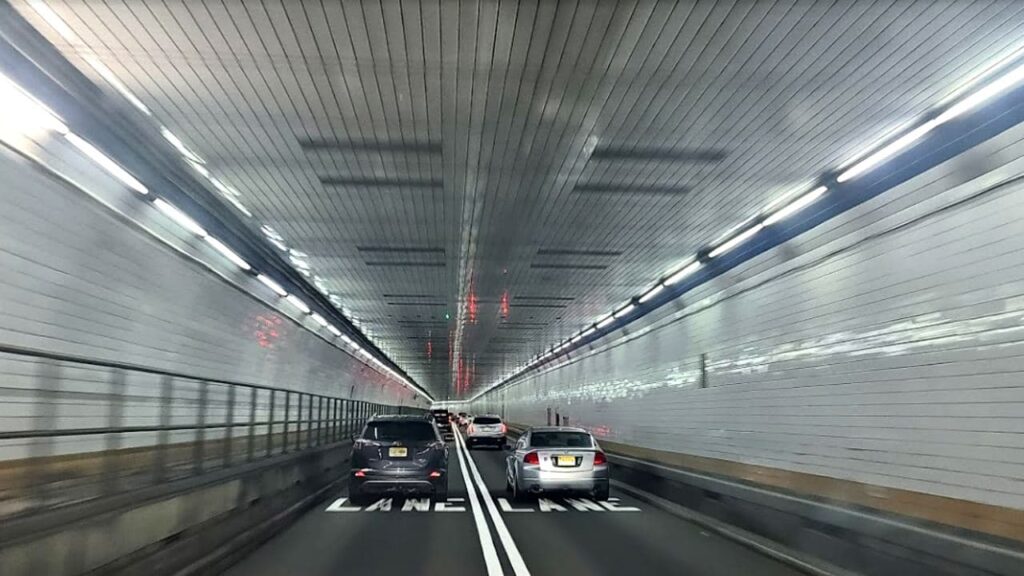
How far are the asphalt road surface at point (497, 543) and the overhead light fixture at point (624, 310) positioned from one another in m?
10.7

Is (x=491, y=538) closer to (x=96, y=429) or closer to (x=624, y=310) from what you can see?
(x=96, y=429)

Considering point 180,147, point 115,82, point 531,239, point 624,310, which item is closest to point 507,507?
point 531,239

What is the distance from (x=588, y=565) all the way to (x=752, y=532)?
417 cm

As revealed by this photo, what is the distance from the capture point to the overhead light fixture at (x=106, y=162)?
10.7 meters

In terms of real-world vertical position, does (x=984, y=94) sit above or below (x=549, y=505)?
above

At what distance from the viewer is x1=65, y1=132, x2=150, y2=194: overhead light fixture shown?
10.7 metres

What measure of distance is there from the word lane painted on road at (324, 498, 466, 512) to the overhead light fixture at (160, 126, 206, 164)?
7.11 meters

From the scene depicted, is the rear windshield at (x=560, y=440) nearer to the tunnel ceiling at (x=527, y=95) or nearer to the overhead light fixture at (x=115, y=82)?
the tunnel ceiling at (x=527, y=95)

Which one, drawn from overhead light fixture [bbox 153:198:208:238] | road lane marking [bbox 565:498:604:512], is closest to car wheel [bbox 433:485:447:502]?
road lane marking [bbox 565:498:604:512]

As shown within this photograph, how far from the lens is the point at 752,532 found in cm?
→ 1305

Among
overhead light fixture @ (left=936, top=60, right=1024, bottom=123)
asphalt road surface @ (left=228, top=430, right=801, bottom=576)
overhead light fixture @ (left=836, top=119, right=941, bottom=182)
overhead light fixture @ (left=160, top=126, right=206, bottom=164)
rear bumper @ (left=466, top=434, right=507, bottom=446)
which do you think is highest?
overhead light fixture @ (left=160, top=126, right=206, bottom=164)

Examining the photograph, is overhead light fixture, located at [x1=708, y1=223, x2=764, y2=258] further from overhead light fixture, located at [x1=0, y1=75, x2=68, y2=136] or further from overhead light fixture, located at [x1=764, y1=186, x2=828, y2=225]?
overhead light fixture, located at [x1=0, y1=75, x2=68, y2=136]

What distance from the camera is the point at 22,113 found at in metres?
9.53

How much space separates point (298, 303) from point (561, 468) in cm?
1197
